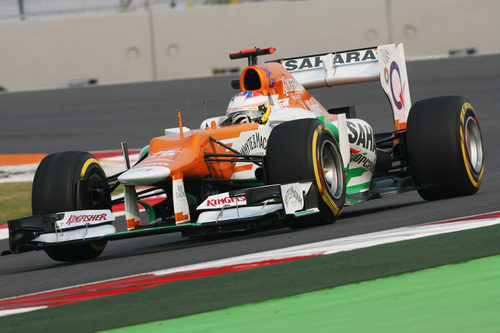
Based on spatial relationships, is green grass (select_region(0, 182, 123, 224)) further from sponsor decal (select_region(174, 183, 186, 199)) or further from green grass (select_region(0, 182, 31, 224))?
sponsor decal (select_region(174, 183, 186, 199))

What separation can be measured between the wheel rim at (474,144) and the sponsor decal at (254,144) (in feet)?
7.15

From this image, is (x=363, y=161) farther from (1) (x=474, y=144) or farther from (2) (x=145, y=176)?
(2) (x=145, y=176)

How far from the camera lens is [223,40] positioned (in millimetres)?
24359

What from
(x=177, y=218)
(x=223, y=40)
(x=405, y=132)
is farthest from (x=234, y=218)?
(x=223, y=40)

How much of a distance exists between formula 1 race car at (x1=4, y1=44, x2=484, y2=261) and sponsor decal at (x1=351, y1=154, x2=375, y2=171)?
19 millimetres

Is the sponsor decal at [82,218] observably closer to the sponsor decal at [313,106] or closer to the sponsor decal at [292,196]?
the sponsor decal at [292,196]

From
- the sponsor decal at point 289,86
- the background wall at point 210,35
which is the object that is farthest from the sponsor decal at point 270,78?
the background wall at point 210,35

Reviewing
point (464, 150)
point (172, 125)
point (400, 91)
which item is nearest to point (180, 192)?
point (464, 150)

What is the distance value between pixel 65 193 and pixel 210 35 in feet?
54.4

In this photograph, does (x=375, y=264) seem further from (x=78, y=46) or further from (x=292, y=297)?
(x=78, y=46)

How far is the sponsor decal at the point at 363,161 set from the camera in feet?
30.6

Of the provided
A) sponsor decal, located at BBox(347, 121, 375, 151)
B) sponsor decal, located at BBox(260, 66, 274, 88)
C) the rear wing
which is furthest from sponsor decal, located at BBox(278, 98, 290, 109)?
the rear wing

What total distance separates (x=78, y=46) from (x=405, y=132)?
16.2 m

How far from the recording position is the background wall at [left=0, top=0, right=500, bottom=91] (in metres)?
23.1
